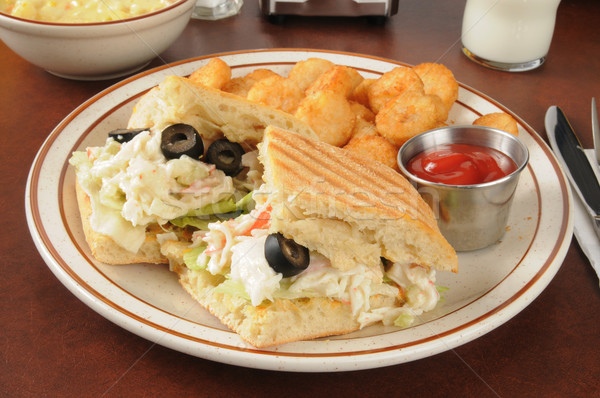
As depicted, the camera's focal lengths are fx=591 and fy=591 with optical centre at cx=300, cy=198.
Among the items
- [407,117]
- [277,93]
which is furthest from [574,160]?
[277,93]

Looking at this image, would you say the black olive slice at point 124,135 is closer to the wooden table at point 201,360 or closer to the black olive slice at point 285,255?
the wooden table at point 201,360

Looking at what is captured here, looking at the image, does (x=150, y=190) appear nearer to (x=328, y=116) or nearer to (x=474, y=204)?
(x=328, y=116)

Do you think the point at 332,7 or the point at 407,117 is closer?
the point at 407,117

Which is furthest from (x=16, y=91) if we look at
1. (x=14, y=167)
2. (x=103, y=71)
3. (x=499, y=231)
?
(x=499, y=231)

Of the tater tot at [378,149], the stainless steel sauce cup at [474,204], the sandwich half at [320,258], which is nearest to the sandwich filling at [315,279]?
the sandwich half at [320,258]

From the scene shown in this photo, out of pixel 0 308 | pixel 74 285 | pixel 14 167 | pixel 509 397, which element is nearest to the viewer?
pixel 509 397

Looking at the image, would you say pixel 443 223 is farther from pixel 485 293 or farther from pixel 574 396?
pixel 574 396
